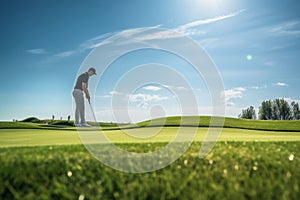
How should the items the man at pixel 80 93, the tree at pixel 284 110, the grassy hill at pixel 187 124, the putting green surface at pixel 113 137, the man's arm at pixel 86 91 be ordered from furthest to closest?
the tree at pixel 284 110
the grassy hill at pixel 187 124
the man's arm at pixel 86 91
the man at pixel 80 93
the putting green surface at pixel 113 137

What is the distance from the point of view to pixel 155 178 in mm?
4422

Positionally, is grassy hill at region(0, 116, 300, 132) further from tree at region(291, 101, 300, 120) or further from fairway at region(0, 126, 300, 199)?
tree at region(291, 101, 300, 120)

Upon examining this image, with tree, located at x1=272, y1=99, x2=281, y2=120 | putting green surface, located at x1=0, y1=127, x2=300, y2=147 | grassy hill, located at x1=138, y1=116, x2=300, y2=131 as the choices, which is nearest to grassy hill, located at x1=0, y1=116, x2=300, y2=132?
grassy hill, located at x1=138, y1=116, x2=300, y2=131

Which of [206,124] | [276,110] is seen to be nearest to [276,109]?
[276,110]

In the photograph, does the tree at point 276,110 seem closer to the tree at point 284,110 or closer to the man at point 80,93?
the tree at point 284,110

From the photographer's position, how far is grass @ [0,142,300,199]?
12.8ft

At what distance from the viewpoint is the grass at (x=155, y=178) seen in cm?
389

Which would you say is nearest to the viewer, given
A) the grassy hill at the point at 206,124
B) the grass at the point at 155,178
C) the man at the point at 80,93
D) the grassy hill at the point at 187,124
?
the grass at the point at 155,178

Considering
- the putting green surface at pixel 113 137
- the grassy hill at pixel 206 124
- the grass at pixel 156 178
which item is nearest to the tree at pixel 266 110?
the grassy hill at pixel 206 124

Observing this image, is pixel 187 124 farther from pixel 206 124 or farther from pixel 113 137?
pixel 113 137

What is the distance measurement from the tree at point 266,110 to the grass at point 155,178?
3961 inches

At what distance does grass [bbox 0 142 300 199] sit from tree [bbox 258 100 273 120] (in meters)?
101

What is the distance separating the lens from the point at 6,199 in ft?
13.7

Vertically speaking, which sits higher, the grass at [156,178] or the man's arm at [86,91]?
the man's arm at [86,91]
